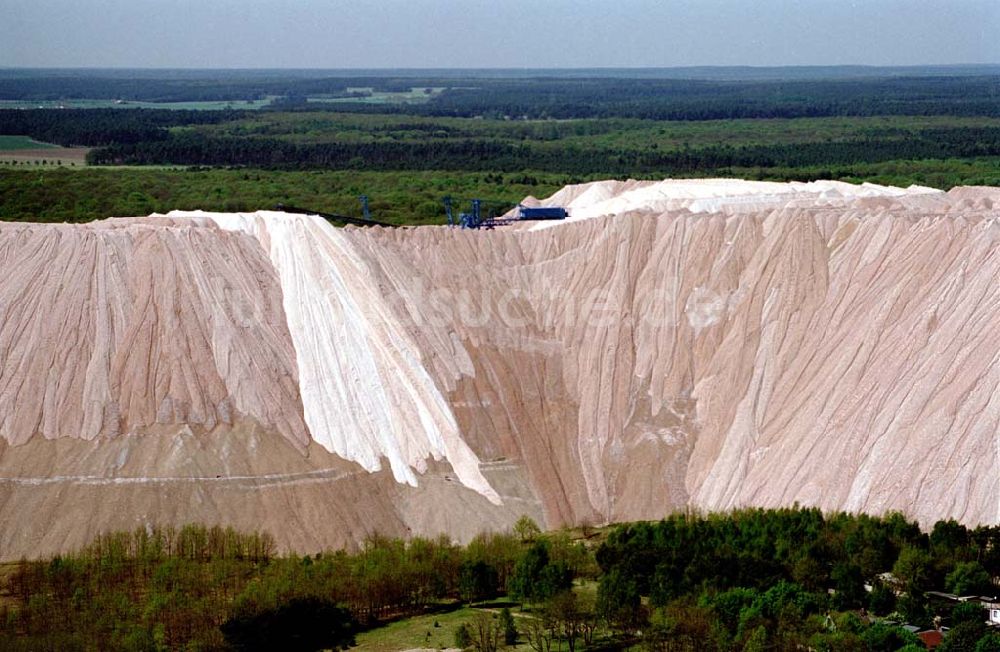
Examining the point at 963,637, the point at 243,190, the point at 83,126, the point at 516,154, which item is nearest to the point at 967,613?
the point at 963,637

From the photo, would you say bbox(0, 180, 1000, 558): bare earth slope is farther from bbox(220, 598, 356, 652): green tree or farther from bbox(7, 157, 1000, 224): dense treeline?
bbox(7, 157, 1000, 224): dense treeline

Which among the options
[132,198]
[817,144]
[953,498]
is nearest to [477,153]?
[817,144]

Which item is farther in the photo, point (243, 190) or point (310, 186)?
point (310, 186)

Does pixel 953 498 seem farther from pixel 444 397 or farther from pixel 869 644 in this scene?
pixel 444 397

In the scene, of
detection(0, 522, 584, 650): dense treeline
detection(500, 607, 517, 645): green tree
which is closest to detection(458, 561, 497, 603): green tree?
detection(0, 522, 584, 650): dense treeline

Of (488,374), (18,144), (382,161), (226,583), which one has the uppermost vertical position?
(488,374)

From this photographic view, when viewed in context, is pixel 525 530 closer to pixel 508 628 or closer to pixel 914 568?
pixel 508 628
